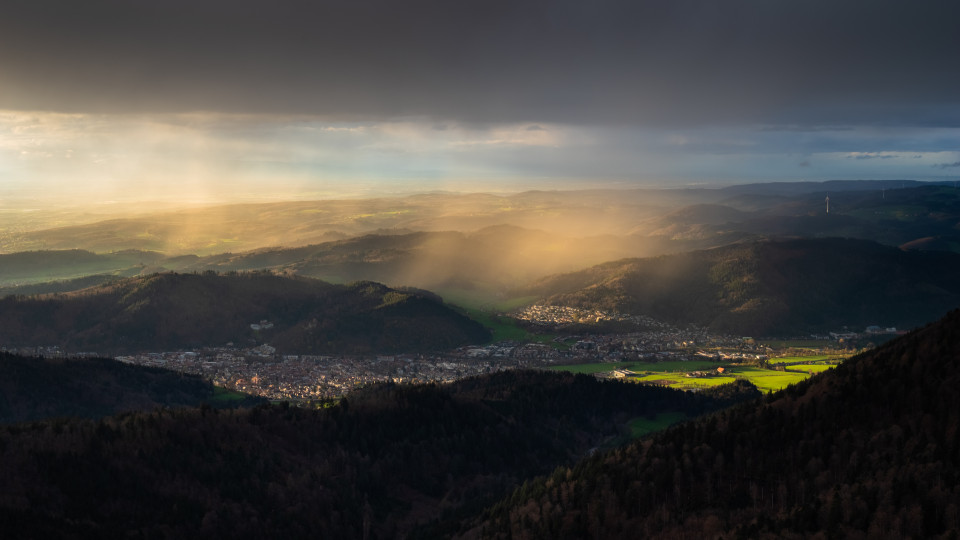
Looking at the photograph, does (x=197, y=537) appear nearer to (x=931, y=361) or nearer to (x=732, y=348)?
(x=931, y=361)

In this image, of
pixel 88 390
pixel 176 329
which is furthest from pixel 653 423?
pixel 176 329

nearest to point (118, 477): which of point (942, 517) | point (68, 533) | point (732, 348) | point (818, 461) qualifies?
point (68, 533)

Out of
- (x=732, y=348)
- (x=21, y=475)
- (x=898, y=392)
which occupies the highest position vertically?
(x=898, y=392)

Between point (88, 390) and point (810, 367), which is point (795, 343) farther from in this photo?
point (88, 390)

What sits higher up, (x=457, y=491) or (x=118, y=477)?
(x=118, y=477)

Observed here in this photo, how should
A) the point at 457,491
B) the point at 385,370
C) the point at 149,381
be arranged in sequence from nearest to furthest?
the point at 457,491
the point at 149,381
the point at 385,370

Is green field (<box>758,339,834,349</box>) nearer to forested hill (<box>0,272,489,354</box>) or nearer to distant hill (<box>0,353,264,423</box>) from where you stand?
forested hill (<box>0,272,489,354</box>)

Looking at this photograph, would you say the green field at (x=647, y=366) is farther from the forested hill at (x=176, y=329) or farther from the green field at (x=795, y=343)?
the forested hill at (x=176, y=329)

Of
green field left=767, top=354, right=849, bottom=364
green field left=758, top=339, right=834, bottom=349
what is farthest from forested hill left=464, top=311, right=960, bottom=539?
green field left=758, top=339, right=834, bottom=349
